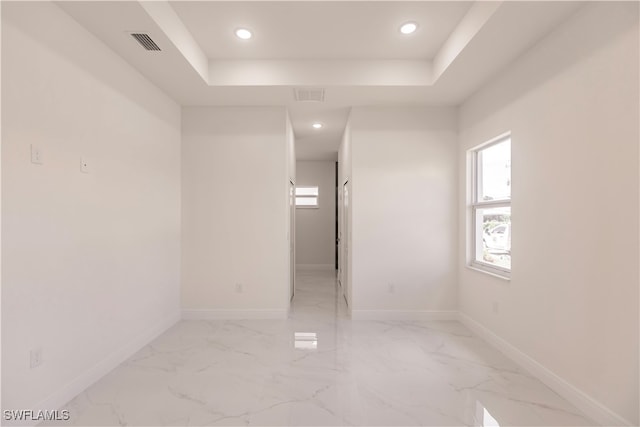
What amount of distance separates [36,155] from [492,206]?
389 centimetres

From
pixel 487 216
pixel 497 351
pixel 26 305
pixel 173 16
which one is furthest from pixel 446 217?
pixel 26 305

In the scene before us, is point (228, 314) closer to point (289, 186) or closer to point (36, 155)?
point (289, 186)

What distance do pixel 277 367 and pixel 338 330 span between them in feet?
3.57

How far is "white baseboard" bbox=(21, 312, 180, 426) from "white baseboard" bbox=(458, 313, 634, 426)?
3.46 m

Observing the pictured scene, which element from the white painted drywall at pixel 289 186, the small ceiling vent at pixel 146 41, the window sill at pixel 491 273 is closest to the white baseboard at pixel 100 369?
the white painted drywall at pixel 289 186

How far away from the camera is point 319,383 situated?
2.32 meters

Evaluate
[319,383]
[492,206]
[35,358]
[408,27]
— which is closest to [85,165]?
[35,358]

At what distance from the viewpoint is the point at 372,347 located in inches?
119

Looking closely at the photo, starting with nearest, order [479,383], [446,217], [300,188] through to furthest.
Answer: [479,383] → [446,217] → [300,188]

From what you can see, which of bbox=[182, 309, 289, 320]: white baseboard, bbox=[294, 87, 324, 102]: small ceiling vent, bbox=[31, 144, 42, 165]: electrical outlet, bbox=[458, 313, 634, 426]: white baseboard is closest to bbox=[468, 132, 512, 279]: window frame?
bbox=[458, 313, 634, 426]: white baseboard

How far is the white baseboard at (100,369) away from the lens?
1.98 m

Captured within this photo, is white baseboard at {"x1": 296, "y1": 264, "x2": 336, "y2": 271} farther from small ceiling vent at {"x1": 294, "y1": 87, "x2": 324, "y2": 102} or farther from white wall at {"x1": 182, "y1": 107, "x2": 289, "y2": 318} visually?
small ceiling vent at {"x1": 294, "y1": 87, "x2": 324, "y2": 102}

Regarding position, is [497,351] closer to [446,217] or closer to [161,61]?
[446,217]

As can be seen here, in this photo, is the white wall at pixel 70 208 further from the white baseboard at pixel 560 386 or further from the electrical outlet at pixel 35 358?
the white baseboard at pixel 560 386
